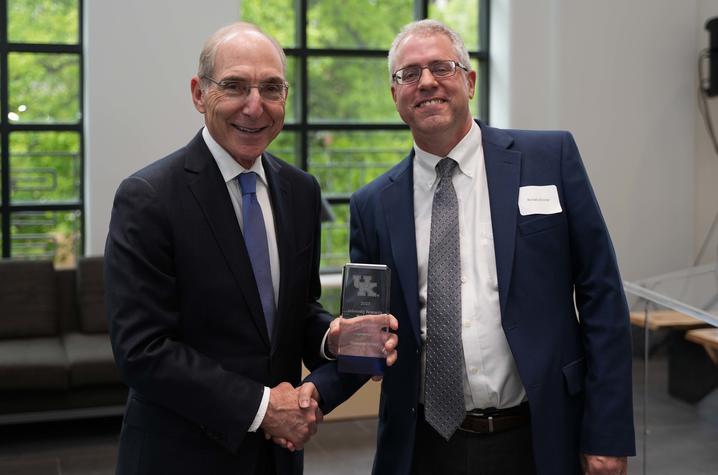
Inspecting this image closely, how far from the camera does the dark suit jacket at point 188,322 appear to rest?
2098 millimetres

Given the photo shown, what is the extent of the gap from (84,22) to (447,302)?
5.02 metres

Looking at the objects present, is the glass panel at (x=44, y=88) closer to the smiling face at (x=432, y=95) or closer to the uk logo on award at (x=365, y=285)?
the smiling face at (x=432, y=95)

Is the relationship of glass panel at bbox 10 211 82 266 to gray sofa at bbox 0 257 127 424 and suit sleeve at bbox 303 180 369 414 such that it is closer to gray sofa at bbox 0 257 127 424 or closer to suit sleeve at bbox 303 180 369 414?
gray sofa at bbox 0 257 127 424

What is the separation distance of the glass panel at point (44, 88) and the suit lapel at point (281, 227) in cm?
499

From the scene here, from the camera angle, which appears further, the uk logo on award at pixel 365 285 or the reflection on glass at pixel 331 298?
the reflection on glass at pixel 331 298

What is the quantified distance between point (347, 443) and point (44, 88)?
143 inches

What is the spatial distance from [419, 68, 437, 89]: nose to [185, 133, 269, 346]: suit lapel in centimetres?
65

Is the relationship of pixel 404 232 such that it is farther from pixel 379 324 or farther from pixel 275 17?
pixel 275 17

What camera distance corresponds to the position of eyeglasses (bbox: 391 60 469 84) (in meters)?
2.54

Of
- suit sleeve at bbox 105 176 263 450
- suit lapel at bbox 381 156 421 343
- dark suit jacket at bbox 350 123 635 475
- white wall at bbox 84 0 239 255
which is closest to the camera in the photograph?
suit sleeve at bbox 105 176 263 450

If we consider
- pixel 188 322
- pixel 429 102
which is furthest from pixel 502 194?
pixel 188 322

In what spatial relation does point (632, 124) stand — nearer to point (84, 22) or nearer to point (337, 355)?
point (84, 22)

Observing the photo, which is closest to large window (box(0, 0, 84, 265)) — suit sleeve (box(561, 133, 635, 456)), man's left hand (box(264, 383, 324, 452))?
man's left hand (box(264, 383, 324, 452))

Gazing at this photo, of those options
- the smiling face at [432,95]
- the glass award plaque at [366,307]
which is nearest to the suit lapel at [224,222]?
the glass award plaque at [366,307]
